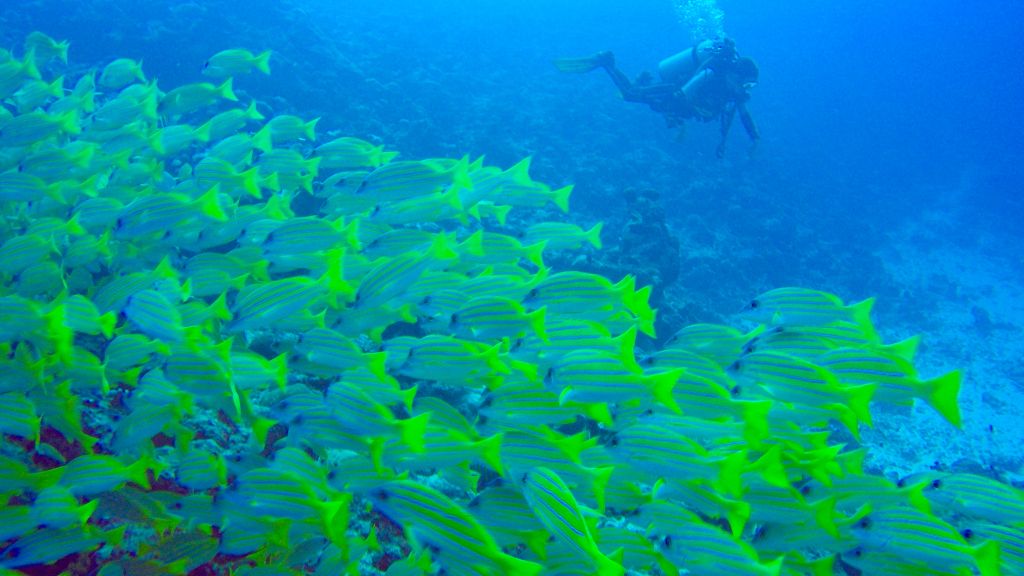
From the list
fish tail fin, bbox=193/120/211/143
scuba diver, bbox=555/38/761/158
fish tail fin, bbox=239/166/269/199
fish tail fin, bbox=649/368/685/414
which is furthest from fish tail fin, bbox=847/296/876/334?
scuba diver, bbox=555/38/761/158

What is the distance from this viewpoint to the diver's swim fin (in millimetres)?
15250

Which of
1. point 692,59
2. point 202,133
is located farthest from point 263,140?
point 692,59

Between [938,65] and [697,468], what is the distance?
84.8 meters

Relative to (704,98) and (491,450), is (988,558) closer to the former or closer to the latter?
(491,450)

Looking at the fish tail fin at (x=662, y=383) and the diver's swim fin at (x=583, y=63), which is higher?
the diver's swim fin at (x=583, y=63)

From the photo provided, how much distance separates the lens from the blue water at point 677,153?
14.9 metres

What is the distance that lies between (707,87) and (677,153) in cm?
767

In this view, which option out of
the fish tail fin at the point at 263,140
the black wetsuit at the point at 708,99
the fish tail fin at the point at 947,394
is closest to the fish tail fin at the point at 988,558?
the fish tail fin at the point at 947,394

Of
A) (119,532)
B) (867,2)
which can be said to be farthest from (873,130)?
(867,2)

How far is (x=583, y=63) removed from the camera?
1555 centimetres

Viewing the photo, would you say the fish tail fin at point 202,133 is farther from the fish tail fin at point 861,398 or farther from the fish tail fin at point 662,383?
the fish tail fin at point 861,398

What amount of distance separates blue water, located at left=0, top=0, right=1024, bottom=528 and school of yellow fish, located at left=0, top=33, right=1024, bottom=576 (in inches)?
242

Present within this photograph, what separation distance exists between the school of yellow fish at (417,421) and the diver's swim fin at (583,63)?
11.7 m

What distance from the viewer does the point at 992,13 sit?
8675cm
